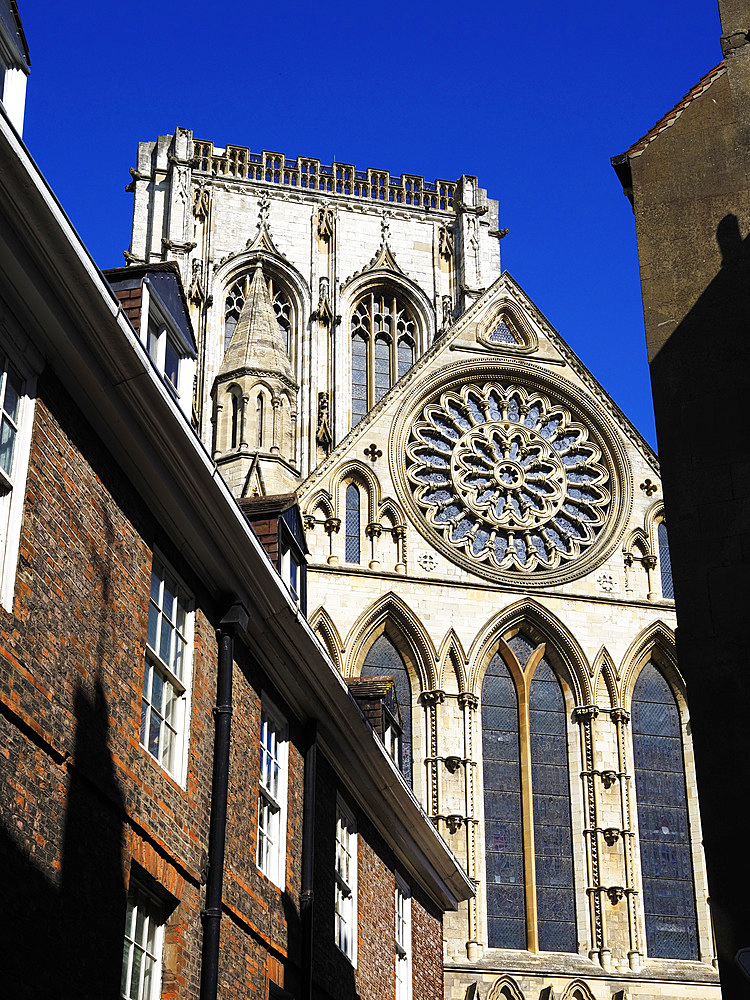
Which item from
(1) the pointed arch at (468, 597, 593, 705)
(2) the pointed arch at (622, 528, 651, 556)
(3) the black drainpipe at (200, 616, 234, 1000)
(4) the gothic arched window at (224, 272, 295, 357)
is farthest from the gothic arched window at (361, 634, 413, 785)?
(4) the gothic arched window at (224, 272, 295, 357)

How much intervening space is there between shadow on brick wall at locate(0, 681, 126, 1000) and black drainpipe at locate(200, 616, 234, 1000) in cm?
176

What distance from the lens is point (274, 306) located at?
4369cm

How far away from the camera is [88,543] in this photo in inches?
449

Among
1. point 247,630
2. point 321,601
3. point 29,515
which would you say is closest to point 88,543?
point 29,515

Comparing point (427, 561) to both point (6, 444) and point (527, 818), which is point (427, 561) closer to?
point (527, 818)

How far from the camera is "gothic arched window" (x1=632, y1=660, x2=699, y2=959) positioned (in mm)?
25031

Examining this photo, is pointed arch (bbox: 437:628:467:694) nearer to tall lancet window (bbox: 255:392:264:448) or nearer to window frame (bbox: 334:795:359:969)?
tall lancet window (bbox: 255:392:264:448)

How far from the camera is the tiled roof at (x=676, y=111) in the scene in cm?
1698

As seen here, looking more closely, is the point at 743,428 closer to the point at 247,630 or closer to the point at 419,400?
the point at 247,630

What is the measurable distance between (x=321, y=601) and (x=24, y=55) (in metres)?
14.5

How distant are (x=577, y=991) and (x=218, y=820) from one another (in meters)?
12.5

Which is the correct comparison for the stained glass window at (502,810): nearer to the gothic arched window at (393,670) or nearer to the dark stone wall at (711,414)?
the gothic arched window at (393,670)

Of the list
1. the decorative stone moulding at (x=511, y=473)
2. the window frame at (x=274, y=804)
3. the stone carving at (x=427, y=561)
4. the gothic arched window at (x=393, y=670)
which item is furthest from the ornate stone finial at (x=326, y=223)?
the window frame at (x=274, y=804)

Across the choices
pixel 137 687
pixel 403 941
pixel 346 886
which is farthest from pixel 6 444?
pixel 403 941
